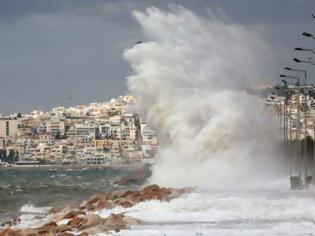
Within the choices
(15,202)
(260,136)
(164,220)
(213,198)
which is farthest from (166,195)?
(260,136)

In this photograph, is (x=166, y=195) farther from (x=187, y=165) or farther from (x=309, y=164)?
(x=309, y=164)

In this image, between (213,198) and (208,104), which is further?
(208,104)

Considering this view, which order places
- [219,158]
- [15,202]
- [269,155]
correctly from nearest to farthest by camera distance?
[15,202], [219,158], [269,155]

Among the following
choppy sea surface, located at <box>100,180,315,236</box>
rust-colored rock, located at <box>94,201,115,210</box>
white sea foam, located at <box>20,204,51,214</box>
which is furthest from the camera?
white sea foam, located at <box>20,204,51,214</box>

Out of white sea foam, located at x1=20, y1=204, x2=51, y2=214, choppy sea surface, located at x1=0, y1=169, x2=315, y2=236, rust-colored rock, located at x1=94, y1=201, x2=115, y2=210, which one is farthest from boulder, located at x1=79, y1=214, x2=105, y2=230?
white sea foam, located at x1=20, y1=204, x2=51, y2=214

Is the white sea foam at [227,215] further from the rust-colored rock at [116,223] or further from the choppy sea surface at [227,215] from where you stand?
the rust-colored rock at [116,223]

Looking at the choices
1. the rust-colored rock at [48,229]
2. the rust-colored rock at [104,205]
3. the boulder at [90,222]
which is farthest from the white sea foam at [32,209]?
the boulder at [90,222]

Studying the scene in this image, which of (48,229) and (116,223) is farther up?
(116,223)

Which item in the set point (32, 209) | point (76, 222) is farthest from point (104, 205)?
point (32, 209)

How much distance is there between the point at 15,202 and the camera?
58031mm

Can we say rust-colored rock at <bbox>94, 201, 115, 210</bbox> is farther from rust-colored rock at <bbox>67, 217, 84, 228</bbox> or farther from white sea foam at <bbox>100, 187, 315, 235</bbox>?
rust-colored rock at <bbox>67, 217, 84, 228</bbox>

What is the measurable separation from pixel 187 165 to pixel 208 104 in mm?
4700

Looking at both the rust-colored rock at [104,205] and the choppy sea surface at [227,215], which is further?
the rust-colored rock at [104,205]

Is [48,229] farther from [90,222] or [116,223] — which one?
[116,223]
